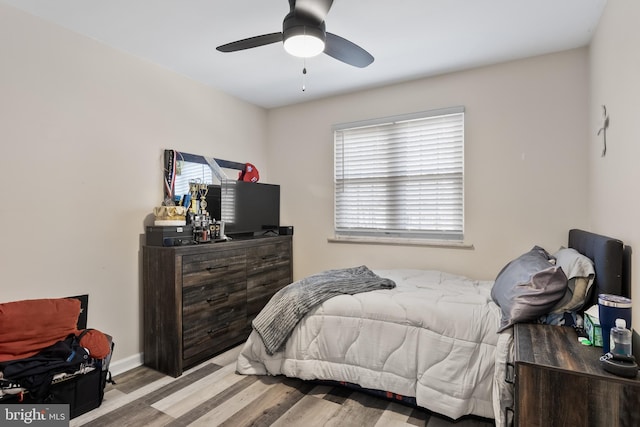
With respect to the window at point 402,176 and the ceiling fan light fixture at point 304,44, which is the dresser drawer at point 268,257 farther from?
the ceiling fan light fixture at point 304,44

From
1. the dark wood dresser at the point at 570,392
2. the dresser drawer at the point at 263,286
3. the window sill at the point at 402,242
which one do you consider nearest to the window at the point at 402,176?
the window sill at the point at 402,242

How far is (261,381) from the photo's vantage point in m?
2.48

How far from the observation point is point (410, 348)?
6.86ft

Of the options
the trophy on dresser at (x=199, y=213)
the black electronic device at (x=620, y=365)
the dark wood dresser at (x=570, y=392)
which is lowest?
the dark wood dresser at (x=570, y=392)

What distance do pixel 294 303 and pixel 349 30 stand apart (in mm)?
2035

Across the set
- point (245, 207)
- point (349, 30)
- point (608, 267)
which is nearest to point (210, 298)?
point (245, 207)

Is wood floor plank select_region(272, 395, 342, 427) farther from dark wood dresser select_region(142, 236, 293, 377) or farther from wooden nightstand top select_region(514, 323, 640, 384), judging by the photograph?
wooden nightstand top select_region(514, 323, 640, 384)

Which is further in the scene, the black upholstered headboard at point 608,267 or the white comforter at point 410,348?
the white comforter at point 410,348

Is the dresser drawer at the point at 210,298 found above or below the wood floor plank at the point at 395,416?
above

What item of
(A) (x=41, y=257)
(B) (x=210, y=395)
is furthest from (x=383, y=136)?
(A) (x=41, y=257)

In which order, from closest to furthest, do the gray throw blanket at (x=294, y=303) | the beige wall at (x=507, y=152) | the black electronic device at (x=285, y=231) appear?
the gray throw blanket at (x=294, y=303), the beige wall at (x=507, y=152), the black electronic device at (x=285, y=231)

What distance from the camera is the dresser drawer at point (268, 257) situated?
3.33 m

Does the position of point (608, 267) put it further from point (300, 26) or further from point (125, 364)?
point (125, 364)

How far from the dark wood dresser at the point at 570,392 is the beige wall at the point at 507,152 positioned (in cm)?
179
